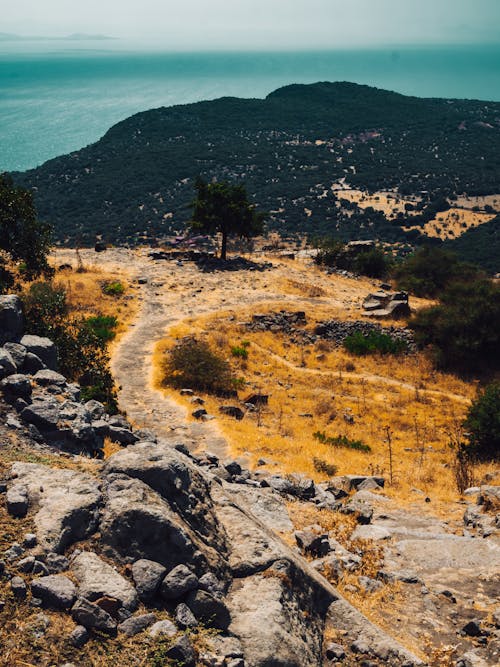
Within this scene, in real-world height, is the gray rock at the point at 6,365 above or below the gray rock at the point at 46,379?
above

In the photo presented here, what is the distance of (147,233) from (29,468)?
91.1 meters

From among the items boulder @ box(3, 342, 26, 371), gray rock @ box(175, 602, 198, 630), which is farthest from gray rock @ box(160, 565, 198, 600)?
boulder @ box(3, 342, 26, 371)

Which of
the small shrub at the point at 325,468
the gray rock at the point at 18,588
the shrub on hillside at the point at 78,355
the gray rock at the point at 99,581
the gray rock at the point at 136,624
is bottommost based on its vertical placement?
the small shrub at the point at 325,468

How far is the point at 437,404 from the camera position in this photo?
25203 mm

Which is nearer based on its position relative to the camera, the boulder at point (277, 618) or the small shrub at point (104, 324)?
the boulder at point (277, 618)

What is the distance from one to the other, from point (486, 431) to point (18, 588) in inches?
677

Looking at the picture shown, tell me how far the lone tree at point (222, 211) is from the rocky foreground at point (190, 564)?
118 feet

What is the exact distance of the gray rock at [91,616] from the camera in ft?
18.1

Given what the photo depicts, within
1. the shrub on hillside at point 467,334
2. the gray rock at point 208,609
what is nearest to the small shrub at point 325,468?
the gray rock at point 208,609

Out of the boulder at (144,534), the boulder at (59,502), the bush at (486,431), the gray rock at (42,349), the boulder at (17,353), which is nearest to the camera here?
the boulder at (59,502)

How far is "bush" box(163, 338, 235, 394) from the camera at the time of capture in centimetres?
2312

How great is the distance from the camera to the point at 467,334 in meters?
29.5

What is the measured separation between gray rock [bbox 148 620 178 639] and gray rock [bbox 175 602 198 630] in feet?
0.40

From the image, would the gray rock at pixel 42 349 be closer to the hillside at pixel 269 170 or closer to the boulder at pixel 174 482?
the boulder at pixel 174 482
